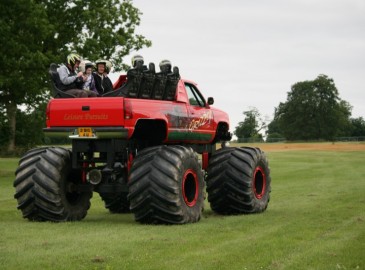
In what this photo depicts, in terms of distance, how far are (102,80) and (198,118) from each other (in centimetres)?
213

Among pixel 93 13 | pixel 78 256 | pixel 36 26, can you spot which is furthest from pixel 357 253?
pixel 93 13

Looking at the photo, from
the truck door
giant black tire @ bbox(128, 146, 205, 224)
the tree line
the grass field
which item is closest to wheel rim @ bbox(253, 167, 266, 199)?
the grass field

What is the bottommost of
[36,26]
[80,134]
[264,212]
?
[264,212]

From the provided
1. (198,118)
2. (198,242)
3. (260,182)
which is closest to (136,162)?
(198,242)

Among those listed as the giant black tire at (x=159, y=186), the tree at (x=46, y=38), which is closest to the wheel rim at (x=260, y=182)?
the giant black tire at (x=159, y=186)

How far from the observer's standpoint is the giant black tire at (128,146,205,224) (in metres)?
11.7

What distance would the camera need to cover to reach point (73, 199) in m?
13.4

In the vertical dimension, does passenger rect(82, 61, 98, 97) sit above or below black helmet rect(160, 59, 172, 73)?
below

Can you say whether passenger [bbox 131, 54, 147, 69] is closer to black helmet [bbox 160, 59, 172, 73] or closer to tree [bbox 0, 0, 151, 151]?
black helmet [bbox 160, 59, 172, 73]

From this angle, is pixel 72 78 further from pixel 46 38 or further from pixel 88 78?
pixel 46 38

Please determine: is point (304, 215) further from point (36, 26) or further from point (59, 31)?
point (59, 31)

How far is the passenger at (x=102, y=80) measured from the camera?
44.3ft

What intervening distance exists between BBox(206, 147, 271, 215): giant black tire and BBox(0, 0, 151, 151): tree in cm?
1806

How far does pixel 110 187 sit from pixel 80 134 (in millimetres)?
1083
